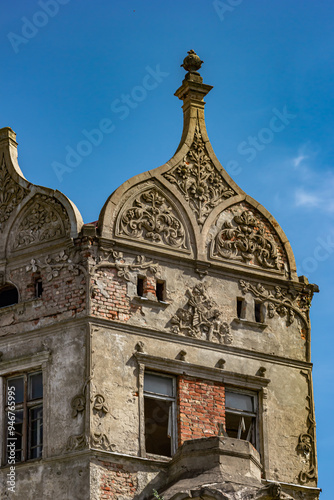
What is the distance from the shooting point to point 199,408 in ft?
103

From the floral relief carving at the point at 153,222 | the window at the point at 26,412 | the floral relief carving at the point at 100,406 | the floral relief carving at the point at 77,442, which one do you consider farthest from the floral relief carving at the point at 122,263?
the floral relief carving at the point at 77,442

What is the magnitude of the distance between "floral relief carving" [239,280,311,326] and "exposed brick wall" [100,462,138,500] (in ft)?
18.8

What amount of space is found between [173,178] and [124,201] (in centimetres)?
159

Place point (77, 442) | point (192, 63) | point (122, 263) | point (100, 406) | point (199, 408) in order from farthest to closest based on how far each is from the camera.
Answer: point (192, 63) → point (122, 263) → point (199, 408) → point (100, 406) → point (77, 442)

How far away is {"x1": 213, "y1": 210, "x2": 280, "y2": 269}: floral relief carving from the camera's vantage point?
3341cm

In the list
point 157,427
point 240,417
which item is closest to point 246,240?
point 240,417

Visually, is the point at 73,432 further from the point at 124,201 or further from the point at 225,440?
the point at 124,201

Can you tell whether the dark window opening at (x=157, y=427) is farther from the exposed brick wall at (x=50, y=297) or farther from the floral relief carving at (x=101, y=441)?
the exposed brick wall at (x=50, y=297)

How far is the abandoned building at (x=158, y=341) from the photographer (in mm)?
29688

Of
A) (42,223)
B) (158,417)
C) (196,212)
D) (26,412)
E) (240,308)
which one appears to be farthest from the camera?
(196,212)

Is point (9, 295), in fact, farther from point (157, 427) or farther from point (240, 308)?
point (240, 308)

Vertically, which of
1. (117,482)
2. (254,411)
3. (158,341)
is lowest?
(117,482)

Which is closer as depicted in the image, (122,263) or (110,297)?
(110,297)

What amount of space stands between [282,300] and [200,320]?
2.49m
